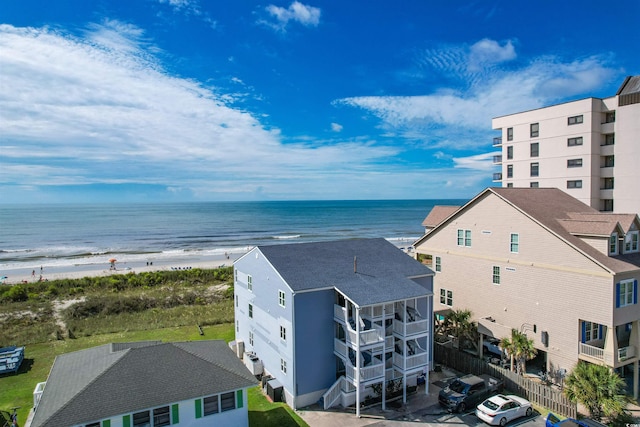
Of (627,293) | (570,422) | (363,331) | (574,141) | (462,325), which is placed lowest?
(570,422)

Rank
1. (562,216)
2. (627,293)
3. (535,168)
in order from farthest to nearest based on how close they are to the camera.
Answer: (535,168), (562,216), (627,293)

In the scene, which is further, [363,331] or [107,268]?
[107,268]

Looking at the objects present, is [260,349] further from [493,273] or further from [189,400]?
[493,273]

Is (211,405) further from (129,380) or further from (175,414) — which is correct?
(129,380)

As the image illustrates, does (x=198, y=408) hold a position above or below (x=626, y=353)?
below

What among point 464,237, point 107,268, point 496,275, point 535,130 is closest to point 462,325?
point 496,275

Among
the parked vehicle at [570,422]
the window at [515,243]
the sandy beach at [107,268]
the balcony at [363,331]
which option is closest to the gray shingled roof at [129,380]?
the balcony at [363,331]

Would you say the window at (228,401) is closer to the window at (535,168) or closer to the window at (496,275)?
the window at (496,275)
